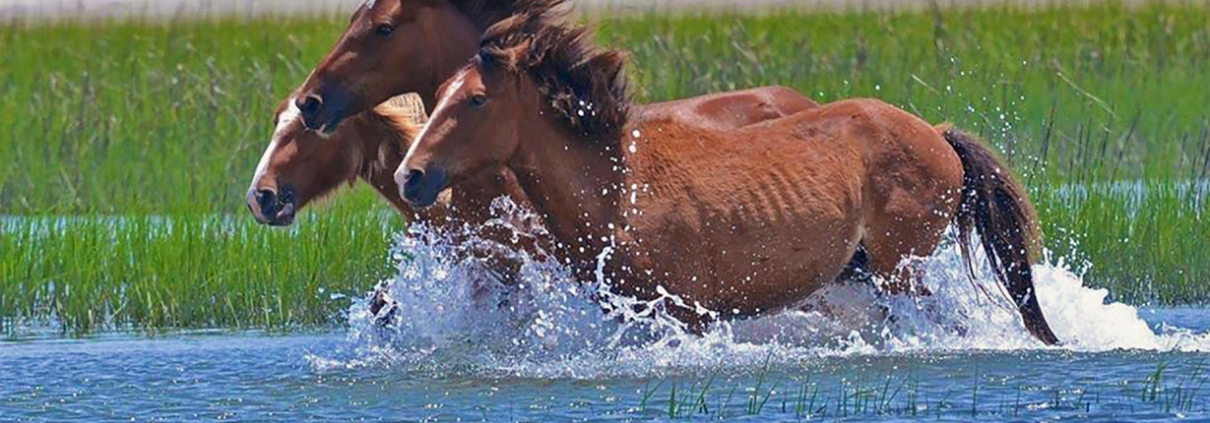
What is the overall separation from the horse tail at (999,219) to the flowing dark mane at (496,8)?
1.61m

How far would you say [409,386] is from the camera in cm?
823

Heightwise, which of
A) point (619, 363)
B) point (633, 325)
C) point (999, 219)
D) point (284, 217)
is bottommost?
point (619, 363)

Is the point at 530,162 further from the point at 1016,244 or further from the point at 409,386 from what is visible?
the point at 1016,244

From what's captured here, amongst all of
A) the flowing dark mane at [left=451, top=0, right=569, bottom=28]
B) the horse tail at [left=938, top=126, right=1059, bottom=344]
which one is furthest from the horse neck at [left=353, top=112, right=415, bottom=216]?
the horse tail at [left=938, top=126, right=1059, bottom=344]

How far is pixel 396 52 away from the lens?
8664 millimetres

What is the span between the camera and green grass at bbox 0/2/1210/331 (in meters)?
10.7

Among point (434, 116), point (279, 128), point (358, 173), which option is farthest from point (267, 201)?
point (434, 116)

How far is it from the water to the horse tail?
103 mm

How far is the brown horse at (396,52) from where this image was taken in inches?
337

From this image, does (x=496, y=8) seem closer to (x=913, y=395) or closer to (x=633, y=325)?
(x=633, y=325)

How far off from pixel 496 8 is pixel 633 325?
1.21 meters

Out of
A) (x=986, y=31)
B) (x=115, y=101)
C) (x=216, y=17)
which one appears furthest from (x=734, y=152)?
→ (x=216, y=17)

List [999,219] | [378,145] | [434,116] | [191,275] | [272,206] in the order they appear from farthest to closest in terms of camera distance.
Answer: [191,275] → [999,219] → [378,145] → [272,206] → [434,116]

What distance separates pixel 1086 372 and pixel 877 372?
65cm
